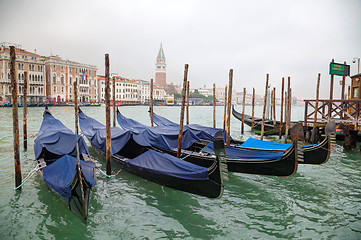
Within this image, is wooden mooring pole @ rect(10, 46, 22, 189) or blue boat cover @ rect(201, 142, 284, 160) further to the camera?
blue boat cover @ rect(201, 142, 284, 160)

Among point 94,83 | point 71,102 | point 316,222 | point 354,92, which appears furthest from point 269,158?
point 94,83

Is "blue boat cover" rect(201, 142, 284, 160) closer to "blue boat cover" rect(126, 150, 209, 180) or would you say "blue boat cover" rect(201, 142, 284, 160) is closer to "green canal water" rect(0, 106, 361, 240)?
"green canal water" rect(0, 106, 361, 240)

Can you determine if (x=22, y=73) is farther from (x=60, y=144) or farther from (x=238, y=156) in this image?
(x=238, y=156)

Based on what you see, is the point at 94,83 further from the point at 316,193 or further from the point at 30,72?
the point at 316,193

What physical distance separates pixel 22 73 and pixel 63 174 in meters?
37.9

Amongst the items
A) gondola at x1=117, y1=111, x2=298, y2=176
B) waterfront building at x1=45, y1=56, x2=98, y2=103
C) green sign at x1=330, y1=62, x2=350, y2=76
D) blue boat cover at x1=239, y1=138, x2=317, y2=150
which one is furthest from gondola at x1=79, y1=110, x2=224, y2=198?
waterfront building at x1=45, y1=56, x2=98, y2=103

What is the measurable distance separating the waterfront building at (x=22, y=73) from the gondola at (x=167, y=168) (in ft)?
111

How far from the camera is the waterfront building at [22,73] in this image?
3412cm

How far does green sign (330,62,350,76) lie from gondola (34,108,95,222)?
29.4 feet

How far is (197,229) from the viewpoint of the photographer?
360 cm

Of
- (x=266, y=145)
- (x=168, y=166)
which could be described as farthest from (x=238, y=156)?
(x=168, y=166)

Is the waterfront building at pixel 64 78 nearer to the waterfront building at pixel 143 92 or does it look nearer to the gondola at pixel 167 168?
the waterfront building at pixel 143 92

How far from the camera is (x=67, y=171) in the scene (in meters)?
4.28

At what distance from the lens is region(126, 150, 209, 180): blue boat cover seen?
13.9 ft
